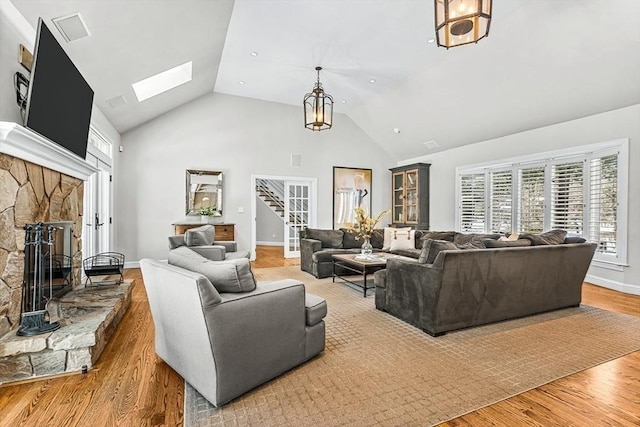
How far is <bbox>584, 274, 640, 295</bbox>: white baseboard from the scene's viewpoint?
440 centimetres

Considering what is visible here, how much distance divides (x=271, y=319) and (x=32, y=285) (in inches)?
82.9

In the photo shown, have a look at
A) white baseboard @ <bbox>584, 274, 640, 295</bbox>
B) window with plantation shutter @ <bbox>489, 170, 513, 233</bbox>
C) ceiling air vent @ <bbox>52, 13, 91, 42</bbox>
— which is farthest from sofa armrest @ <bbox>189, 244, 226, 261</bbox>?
white baseboard @ <bbox>584, 274, 640, 295</bbox>

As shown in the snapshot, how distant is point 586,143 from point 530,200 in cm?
120

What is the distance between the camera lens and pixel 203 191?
6777 millimetres

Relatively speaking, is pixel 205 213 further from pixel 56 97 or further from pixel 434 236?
pixel 434 236

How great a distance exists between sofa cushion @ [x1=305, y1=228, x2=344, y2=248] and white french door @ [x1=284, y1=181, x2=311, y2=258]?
197 cm

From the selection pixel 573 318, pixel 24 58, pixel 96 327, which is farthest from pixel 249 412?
pixel 573 318

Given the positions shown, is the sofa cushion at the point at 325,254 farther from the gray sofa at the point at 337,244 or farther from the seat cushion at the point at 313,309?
the seat cushion at the point at 313,309

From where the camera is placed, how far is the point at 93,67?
11.7 feet

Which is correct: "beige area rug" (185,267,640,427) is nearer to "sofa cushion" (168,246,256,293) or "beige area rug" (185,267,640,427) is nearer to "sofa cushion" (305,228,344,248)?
"sofa cushion" (168,246,256,293)

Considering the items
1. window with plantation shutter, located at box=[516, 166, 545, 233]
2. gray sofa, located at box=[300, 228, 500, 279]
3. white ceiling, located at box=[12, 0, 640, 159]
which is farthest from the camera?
window with plantation shutter, located at box=[516, 166, 545, 233]

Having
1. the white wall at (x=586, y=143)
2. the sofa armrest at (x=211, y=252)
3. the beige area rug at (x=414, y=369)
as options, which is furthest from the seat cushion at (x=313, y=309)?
the white wall at (x=586, y=143)

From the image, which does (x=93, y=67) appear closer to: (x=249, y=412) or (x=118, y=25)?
(x=118, y=25)

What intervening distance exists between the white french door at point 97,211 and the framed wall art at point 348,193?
4.72 m
